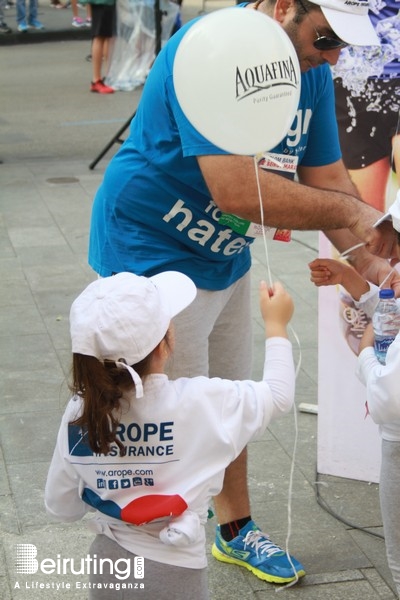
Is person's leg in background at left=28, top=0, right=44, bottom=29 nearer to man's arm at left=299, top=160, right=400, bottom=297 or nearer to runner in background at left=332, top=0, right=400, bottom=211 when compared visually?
runner in background at left=332, top=0, right=400, bottom=211

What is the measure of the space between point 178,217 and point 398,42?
947 millimetres

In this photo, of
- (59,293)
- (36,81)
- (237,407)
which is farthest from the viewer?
(36,81)

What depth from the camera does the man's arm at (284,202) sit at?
8.78ft

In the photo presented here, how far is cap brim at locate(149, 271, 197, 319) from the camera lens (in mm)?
2420

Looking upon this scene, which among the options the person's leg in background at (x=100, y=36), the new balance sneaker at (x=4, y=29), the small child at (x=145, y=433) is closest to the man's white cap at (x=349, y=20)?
the small child at (x=145, y=433)

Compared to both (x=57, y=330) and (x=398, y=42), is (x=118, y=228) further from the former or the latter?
(x=57, y=330)

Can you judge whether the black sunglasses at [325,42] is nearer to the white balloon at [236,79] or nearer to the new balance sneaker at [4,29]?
the white balloon at [236,79]

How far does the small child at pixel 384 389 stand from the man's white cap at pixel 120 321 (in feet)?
2.12

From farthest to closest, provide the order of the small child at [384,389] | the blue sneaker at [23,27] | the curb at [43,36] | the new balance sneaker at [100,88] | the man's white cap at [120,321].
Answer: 1. the blue sneaker at [23,27]
2. the curb at [43,36]
3. the new balance sneaker at [100,88]
4. the small child at [384,389]
5. the man's white cap at [120,321]

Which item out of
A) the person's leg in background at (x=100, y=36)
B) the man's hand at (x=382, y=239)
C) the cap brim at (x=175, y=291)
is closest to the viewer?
the cap brim at (x=175, y=291)

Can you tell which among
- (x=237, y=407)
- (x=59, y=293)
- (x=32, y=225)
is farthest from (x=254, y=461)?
(x=32, y=225)

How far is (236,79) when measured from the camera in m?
2.53

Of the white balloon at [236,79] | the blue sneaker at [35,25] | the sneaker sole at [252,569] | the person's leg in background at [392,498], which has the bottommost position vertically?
the blue sneaker at [35,25]

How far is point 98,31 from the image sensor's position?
40.7ft
